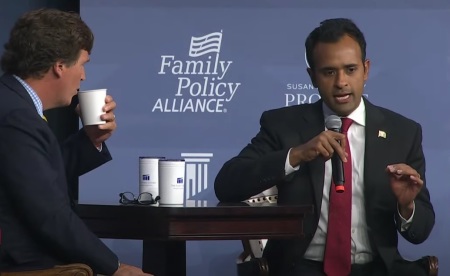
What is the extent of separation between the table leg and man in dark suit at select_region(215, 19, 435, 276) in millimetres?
262

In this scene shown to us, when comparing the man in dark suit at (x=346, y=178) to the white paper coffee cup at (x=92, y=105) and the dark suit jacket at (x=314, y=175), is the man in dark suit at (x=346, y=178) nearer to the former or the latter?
the dark suit jacket at (x=314, y=175)

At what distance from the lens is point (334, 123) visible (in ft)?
10.1

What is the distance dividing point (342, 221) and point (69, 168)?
3.06 ft

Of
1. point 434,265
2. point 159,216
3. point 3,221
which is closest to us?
point 3,221

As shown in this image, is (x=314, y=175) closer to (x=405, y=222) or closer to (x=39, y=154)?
(x=405, y=222)

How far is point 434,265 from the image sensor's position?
315 centimetres

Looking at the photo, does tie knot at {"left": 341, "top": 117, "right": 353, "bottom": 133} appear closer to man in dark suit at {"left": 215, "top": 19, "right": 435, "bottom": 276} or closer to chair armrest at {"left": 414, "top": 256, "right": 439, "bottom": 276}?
man in dark suit at {"left": 215, "top": 19, "right": 435, "bottom": 276}

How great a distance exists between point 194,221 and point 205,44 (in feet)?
6.51

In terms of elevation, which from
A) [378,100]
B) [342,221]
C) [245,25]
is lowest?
[342,221]

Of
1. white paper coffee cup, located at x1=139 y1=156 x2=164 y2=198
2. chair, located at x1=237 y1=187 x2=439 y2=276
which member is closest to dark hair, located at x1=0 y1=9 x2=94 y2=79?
white paper coffee cup, located at x1=139 y1=156 x2=164 y2=198

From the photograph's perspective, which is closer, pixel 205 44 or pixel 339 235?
pixel 339 235

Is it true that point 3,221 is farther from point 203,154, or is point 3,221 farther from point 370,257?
point 203,154

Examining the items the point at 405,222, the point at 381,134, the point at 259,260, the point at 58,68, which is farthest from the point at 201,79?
the point at 58,68

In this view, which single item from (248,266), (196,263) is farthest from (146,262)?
(196,263)
